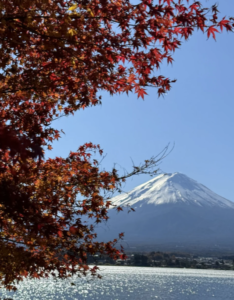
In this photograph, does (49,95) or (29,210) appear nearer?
(29,210)

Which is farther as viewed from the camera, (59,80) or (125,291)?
(125,291)

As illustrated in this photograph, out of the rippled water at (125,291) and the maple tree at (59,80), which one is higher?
the maple tree at (59,80)

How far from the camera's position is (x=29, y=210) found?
13.8ft

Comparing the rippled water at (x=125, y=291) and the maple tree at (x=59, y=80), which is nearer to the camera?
the maple tree at (x=59, y=80)

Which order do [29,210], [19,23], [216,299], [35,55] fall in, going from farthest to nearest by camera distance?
[216,299] → [35,55] → [19,23] → [29,210]

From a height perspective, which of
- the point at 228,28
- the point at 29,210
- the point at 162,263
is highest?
the point at 228,28

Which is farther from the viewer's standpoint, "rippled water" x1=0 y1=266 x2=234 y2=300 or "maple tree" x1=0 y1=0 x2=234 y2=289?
"rippled water" x1=0 y1=266 x2=234 y2=300

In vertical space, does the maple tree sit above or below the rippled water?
above

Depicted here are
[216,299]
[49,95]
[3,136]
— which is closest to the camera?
[3,136]

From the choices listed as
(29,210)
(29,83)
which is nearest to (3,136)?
(29,210)

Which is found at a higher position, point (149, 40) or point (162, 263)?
point (149, 40)

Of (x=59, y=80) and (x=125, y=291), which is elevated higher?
(x=59, y=80)

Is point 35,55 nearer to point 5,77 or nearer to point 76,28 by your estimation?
point 5,77

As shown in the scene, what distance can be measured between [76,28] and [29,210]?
2.87 m
